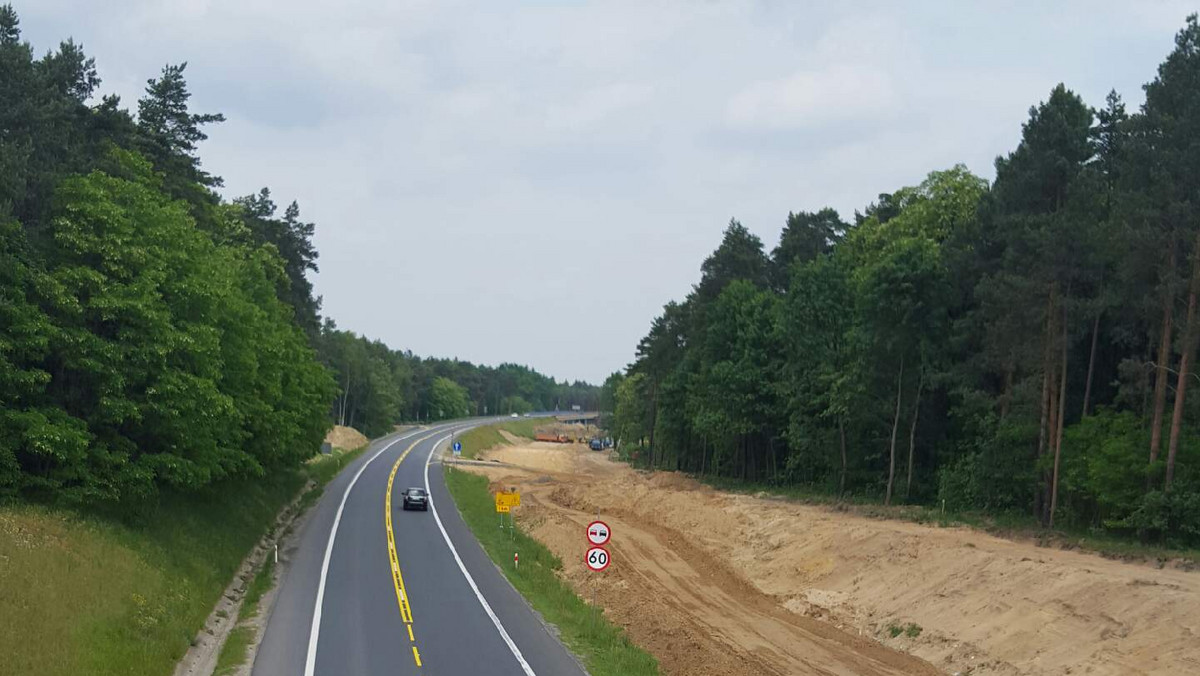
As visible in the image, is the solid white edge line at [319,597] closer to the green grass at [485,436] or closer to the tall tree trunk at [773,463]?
the tall tree trunk at [773,463]

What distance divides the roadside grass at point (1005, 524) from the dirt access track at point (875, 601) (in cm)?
118

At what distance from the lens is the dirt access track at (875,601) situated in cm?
2264

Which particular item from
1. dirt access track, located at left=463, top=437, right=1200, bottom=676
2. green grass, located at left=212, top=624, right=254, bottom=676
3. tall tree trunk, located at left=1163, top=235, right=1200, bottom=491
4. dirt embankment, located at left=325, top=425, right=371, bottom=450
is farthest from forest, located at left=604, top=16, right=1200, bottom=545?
dirt embankment, located at left=325, top=425, right=371, bottom=450

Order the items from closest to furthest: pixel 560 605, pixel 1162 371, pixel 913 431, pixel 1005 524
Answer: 1. pixel 560 605
2. pixel 1162 371
3. pixel 1005 524
4. pixel 913 431

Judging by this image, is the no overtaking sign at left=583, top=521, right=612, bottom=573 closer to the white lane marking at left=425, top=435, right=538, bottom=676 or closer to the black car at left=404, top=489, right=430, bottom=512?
the white lane marking at left=425, top=435, right=538, bottom=676

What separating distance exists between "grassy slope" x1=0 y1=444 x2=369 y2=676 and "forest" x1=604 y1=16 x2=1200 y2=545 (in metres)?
30.6

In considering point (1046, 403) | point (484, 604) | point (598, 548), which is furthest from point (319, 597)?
point (1046, 403)

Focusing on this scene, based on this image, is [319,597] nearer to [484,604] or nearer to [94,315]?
[484,604]

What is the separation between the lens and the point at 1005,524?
42.1 m

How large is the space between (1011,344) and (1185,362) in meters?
10.7

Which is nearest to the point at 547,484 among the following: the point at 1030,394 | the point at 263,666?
the point at 1030,394

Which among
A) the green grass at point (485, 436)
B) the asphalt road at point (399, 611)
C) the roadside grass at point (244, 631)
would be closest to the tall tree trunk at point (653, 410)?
the green grass at point (485, 436)

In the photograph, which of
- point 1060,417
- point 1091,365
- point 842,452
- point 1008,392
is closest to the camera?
point 1060,417

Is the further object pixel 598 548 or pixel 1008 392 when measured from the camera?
pixel 1008 392
